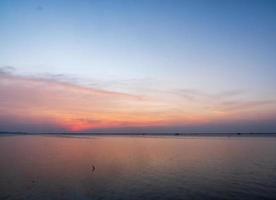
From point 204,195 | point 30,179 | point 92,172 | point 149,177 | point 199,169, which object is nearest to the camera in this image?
point 204,195

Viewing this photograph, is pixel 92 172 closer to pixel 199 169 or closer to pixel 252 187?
pixel 199 169

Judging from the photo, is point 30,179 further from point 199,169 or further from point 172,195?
point 199,169

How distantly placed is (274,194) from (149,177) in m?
18.4

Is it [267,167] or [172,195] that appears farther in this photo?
[267,167]

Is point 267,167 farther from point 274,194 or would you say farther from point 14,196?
point 14,196

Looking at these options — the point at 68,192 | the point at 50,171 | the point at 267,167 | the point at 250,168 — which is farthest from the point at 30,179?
the point at 267,167

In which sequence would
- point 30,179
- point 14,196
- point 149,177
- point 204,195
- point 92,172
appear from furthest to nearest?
point 92,172, point 149,177, point 30,179, point 204,195, point 14,196

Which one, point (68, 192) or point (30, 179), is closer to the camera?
point (68, 192)

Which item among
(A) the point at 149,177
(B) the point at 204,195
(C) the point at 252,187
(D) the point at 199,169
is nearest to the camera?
(B) the point at 204,195

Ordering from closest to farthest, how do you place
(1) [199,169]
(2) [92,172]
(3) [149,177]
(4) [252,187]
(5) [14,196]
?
1. (5) [14,196]
2. (4) [252,187]
3. (3) [149,177]
4. (2) [92,172]
5. (1) [199,169]

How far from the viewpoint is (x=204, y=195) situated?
109 ft

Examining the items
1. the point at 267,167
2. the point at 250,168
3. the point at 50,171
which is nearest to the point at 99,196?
the point at 50,171

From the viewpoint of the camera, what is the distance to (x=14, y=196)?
102 ft

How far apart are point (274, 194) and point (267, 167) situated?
2158 cm
